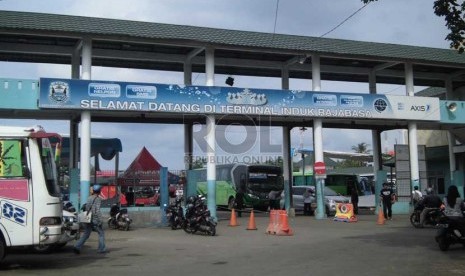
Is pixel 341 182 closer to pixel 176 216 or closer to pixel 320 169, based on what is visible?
pixel 320 169

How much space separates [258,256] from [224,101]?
1304cm

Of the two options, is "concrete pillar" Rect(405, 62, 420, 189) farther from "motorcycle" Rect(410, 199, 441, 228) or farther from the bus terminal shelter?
"motorcycle" Rect(410, 199, 441, 228)

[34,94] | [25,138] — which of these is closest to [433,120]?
[34,94]

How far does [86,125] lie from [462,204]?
15268 millimetres

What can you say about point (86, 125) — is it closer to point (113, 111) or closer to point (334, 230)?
point (113, 111)

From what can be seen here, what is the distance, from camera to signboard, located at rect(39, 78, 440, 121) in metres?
22.7

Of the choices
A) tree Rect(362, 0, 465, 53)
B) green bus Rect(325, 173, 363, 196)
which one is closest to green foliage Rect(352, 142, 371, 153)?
green bus Rect(325, 173, 363, 196)

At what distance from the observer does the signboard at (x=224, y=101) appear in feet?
74.5

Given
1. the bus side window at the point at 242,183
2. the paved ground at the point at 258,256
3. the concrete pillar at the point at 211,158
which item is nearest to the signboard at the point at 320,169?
the concrete pillar at the point at 211,158

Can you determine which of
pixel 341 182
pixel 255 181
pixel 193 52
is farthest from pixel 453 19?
pixel 341 182

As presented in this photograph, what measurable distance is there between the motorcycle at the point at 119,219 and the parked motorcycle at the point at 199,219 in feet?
9.01

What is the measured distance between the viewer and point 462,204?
16.9 meters

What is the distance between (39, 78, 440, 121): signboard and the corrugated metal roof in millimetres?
2125

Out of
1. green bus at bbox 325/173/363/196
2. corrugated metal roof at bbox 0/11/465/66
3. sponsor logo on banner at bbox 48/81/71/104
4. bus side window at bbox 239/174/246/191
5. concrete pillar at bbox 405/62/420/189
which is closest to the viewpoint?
sponsor logo on banner at bbox 48/81/71/104
